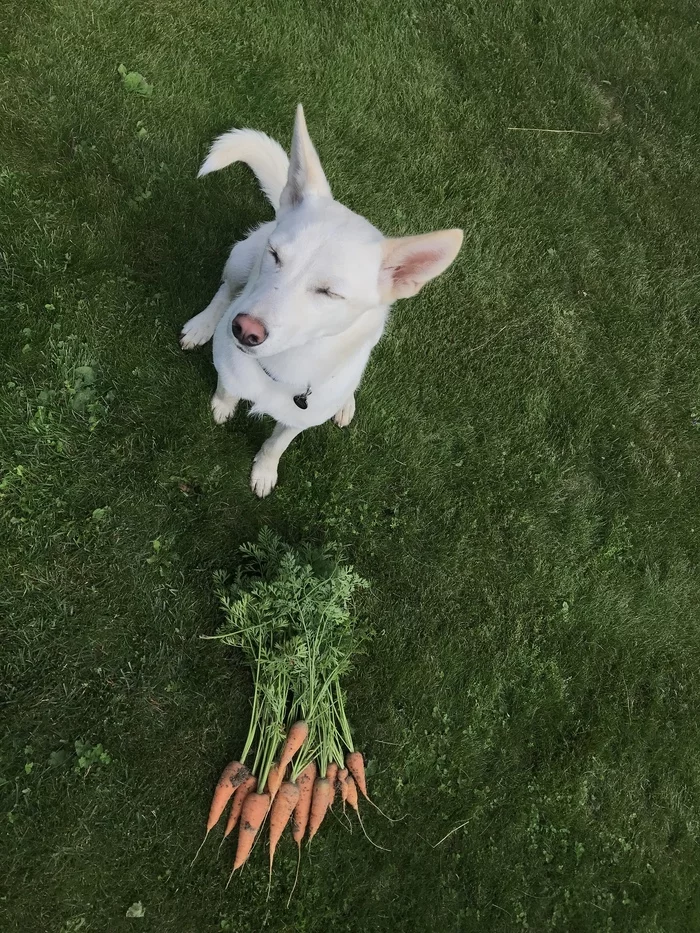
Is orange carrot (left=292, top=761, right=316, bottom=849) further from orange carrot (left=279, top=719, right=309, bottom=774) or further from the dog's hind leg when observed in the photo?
the dog's hind leg

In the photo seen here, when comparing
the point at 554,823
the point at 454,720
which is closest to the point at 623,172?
the point at 454,720

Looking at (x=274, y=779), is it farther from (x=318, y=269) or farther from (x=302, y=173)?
(x=302, y=173)

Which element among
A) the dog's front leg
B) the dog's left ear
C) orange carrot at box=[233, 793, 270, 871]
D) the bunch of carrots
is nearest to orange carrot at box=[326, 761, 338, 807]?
the bunch of carrots

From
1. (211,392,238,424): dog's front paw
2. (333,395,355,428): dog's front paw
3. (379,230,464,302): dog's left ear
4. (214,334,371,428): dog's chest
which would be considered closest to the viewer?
(379,230,464,302): dog's left ear

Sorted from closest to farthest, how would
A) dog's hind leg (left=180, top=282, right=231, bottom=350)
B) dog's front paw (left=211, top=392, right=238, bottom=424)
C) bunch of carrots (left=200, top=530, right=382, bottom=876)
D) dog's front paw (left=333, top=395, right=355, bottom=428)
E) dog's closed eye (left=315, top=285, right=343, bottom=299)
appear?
dog's closed eye (left=315, top=285, right=343, bottom=299) < bunch of carrots (left=200, top=530, right=382, bottom=876) < dog's hind leg (left=180, top=282, right=231, bottom=350) < dog's front paw (left=211, top=392, right=238, bottom=424) < dog's front paw (left=333, top=395, right=355, bottom=428)

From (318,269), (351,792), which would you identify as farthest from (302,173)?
(351,792)

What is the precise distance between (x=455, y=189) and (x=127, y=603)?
153 inches

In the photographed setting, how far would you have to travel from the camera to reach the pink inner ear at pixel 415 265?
244 centimetres

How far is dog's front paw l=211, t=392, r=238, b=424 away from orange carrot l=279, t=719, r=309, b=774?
1886 mm

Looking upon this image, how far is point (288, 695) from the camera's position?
3.51m

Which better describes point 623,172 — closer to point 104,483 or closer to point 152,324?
point 152,324

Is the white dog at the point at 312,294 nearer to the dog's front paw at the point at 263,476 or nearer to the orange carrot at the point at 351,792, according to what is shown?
the dog's front paw at the point at 263,476

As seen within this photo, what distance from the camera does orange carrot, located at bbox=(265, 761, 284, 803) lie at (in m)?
3.36

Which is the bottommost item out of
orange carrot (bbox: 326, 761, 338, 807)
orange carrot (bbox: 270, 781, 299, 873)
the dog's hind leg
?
orange carrot (bbox: 326, 761, 338, 807)
